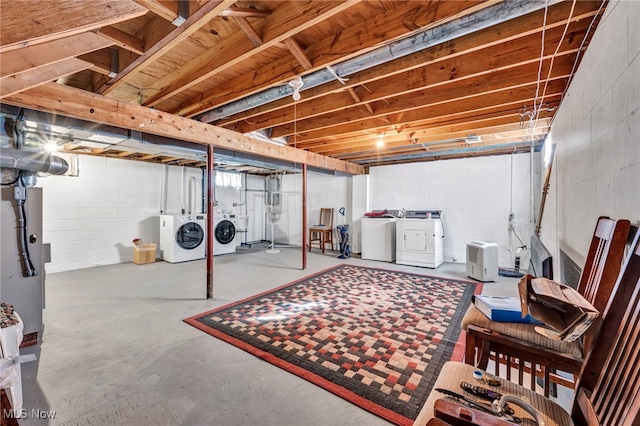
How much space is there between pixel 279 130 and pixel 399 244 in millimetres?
3294

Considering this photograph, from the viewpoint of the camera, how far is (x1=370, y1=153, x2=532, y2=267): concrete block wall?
198 inches

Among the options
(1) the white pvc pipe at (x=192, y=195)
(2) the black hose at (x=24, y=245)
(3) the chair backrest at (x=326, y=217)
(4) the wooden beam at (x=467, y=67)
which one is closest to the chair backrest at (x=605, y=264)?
(4) the wooden beam at (x=467, y=67)

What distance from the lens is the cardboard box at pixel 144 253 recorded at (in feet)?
18.0

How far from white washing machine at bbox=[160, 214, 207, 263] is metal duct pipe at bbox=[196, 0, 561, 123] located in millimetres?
4156

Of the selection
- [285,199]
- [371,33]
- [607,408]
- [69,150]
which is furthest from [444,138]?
[69,150]

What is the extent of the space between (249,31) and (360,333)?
2599 mm

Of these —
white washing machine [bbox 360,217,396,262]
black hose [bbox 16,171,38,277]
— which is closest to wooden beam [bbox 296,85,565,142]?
white washing machine [bbox 360,217,396,262]

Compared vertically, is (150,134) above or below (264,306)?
above

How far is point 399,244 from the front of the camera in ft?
17.9

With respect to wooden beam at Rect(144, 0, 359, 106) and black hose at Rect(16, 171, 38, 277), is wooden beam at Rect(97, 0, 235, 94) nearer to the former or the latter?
wooden beam at Rect(144, 0, 359, 106)

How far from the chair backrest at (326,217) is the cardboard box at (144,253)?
4.12m

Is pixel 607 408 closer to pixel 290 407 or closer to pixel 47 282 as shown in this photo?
pixel 290 407

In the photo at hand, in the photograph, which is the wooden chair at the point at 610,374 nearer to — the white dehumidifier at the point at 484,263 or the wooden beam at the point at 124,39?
the wooden beam at the point at 124,39

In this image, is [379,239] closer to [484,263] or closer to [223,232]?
[484,263]
